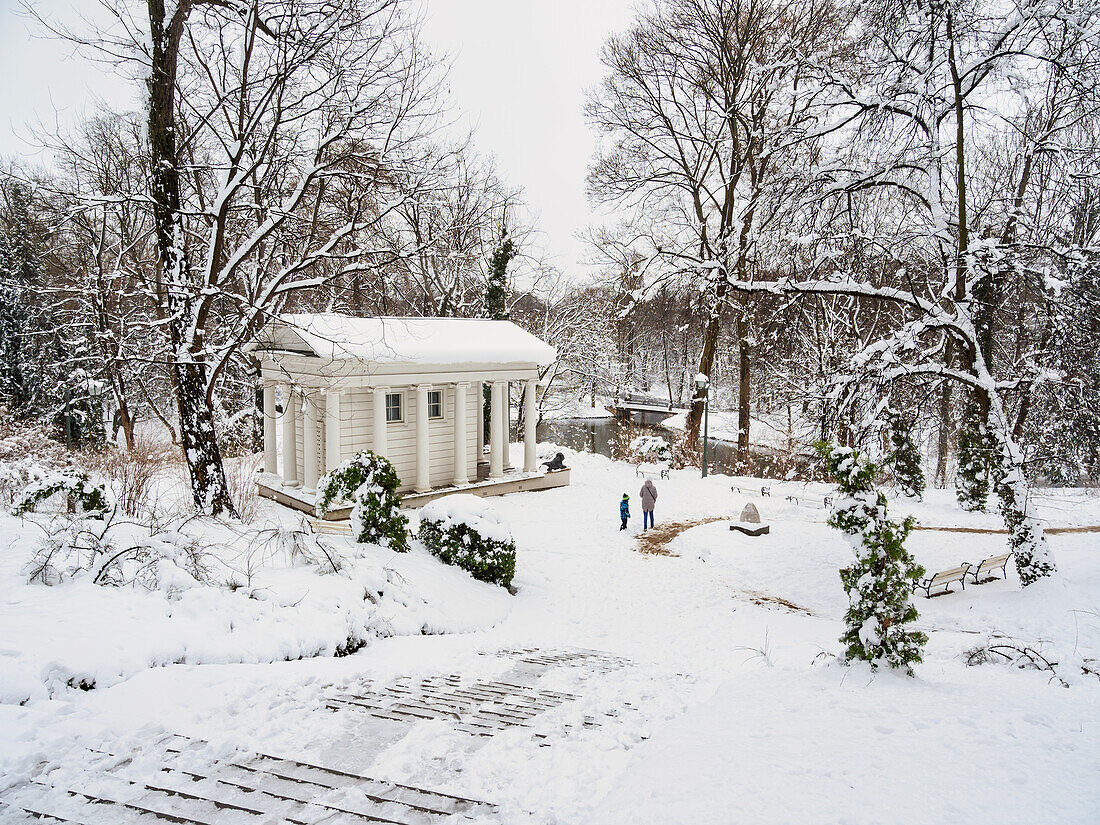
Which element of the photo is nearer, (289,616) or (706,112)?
(289,616)

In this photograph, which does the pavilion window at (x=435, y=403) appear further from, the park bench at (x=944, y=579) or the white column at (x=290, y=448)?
the park bench at (x=944, y=579)

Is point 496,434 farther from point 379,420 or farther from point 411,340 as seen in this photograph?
point 379,420

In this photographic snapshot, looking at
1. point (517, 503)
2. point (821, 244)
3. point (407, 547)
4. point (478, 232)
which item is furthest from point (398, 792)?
point (478, 232)

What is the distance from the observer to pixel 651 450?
2183 centimetres

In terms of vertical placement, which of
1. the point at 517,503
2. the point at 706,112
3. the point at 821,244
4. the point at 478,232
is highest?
the point at 706,112

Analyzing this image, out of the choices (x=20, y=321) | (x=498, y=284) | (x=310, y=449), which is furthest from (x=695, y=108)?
(x=20, y=321)

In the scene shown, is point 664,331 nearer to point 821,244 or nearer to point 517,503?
point 517,503

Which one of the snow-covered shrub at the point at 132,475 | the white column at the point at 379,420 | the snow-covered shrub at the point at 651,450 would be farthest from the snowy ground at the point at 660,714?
the snow-covered shrub at the point at 651,450

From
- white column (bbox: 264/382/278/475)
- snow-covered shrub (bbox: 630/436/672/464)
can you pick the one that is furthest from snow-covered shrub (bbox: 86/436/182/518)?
snow-covered shrub (bbox: 630/436/672/464)

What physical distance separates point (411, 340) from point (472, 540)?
7.26 metres

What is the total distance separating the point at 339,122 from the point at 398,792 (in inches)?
431

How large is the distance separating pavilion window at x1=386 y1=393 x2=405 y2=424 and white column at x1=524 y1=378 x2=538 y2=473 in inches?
142

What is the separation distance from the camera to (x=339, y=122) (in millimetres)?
11047

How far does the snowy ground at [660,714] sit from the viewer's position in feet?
11.0
